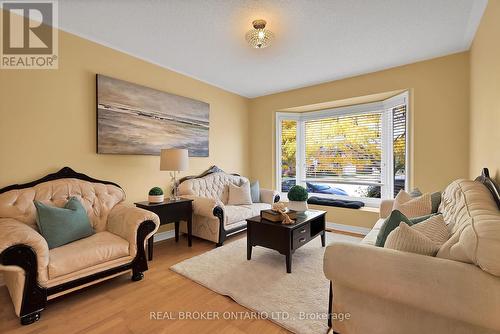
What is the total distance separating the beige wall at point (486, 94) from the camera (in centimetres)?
185

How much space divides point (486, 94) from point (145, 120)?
379cm

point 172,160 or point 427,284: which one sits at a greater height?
point 172,160

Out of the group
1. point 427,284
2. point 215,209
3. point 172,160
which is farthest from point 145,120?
point 427,284

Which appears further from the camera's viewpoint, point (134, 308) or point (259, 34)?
point (259, 34)

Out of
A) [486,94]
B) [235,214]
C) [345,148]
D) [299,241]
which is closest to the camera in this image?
[486,94]

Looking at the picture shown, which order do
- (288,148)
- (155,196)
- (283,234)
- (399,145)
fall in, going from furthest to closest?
(288,148) → (399,145) → (155,196) → (283,234)

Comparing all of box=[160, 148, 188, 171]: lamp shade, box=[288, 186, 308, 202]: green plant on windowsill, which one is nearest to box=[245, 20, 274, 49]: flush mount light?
box=[160, 148, 188, 171]: lamp shade

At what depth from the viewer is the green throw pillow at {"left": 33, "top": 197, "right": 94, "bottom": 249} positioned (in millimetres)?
1980

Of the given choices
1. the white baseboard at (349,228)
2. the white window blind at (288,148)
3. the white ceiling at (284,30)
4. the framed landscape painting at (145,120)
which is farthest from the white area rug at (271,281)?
the white ceiling at (284,30)

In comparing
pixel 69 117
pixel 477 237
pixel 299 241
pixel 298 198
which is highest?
pixel 69 117

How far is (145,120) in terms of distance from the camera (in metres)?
3.25

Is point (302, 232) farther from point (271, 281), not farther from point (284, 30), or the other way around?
point (284, 30)

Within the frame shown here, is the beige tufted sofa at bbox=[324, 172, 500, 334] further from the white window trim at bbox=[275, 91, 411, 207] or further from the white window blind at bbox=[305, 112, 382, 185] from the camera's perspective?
the white window blind at bbox=[305, 112, 382, 185]

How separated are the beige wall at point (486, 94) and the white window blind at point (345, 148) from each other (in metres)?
1.35
